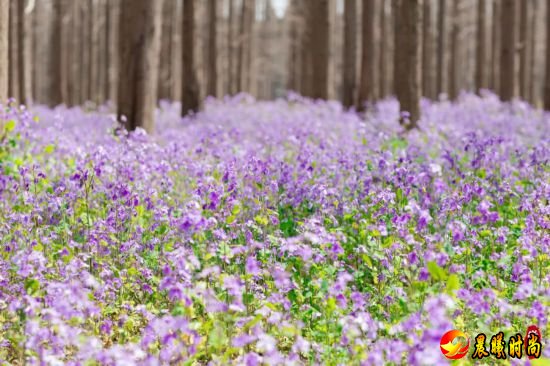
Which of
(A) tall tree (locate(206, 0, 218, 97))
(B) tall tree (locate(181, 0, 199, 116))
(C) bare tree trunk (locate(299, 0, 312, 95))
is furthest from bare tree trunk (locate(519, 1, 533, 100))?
(B) tall tree (locate(181, 0, 199, 116))

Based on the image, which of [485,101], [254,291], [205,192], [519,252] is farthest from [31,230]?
[485,101]

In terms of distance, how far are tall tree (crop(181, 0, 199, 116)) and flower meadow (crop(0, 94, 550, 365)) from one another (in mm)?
7229

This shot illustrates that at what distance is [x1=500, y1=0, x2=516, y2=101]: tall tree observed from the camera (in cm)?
1882

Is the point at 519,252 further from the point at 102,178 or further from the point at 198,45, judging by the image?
the point at 198,45

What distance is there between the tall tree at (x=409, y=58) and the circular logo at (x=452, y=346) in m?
8.29

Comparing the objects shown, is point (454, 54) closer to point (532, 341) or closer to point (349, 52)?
point (349, 52)

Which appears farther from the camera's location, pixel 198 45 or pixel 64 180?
pixel 198 45

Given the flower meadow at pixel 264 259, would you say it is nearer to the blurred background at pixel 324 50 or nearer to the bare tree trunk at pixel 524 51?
the blurred background at pixel 324 50

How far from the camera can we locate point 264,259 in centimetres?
497

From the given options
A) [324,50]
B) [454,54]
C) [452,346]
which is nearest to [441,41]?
[454,54]

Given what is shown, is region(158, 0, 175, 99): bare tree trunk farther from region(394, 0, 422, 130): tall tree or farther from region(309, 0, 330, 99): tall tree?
region(394, 0, 422, 130): tall tree

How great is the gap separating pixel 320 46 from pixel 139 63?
9.16m

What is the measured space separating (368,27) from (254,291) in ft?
45.8

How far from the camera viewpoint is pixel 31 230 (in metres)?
5.53
